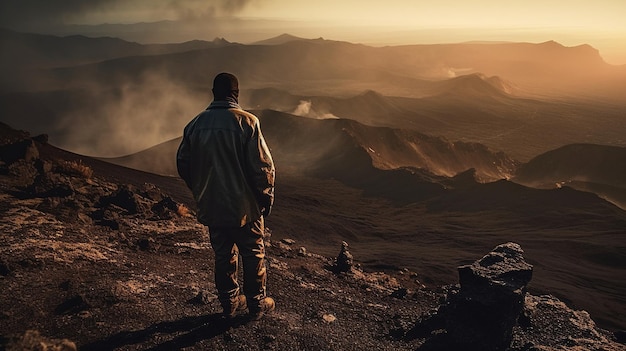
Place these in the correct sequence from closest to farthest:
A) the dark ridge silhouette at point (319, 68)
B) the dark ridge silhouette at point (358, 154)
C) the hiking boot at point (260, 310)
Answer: the hiking boot at point (260, 310)
the dark ridge silhouette at point (358, 154)
the dark ridge silhouette at point (319, 68)

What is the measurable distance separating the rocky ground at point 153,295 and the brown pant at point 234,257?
1.50ft

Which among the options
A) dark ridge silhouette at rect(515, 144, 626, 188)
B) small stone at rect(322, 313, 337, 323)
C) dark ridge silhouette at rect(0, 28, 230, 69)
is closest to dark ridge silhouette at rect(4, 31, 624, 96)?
dark ridge silhouette at rect(0, 28, 230, 69)

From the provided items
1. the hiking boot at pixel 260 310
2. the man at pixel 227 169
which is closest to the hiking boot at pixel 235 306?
the hiking boot at pixel 260 310

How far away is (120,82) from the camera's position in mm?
104938

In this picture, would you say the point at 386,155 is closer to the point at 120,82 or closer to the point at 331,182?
the point at 331,182

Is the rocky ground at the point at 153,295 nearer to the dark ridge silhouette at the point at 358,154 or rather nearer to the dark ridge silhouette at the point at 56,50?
the dark ridge silhouette at the point at 358,154

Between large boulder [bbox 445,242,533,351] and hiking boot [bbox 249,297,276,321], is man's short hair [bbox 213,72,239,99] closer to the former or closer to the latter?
hiking boot [bbox 249,297,276,321]

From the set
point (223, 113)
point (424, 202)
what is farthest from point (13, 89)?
point (223, 113)

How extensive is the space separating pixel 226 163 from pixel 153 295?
2.27 m

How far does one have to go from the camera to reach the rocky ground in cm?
379

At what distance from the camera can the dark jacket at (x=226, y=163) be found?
350cm

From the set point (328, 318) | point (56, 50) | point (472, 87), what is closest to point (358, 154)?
point (328, 318)

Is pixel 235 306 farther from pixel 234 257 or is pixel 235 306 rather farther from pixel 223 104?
pixel 223 104

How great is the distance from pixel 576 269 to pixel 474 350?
38.0 ft
